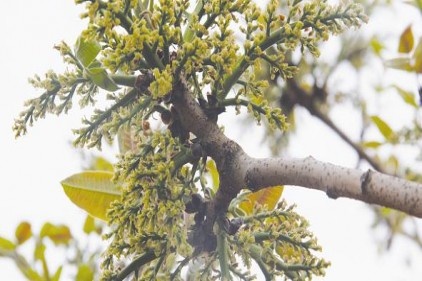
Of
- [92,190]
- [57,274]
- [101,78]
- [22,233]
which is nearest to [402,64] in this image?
[92,190]

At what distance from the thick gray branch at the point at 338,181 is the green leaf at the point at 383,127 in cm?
125

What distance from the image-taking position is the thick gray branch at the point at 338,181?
905mm

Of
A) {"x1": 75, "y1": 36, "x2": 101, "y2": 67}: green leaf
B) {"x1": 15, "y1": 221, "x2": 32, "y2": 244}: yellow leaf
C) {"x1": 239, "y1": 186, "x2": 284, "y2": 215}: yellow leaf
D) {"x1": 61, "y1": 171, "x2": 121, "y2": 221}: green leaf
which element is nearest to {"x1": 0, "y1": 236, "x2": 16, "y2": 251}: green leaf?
{"x1": 15, "y1": 221, "x2": 32, "y2": 244}: yellow leaf

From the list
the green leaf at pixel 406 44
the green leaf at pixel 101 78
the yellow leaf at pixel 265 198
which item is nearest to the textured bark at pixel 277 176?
the green leaf at pixel 101 78

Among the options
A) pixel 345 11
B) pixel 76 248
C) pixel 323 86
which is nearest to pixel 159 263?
pixel 345 11

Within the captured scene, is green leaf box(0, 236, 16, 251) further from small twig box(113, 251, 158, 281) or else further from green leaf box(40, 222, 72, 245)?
small twig box(113, 251, 158, 281)

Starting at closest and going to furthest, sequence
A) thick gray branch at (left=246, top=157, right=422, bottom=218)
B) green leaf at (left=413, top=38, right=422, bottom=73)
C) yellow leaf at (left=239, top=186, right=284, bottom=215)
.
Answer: thick gray branch at (left=246, top=157, right=422, bottom=218) → yellow leaf at (left=239, top=186, right=284, bottom=215) → green leaf at (left=413, top=38, right=422, bottom=73)

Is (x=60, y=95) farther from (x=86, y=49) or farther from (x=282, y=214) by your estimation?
(x=282, y=214)

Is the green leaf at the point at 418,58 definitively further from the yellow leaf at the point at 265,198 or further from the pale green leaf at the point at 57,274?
the pale green leaf at the point at 57,274

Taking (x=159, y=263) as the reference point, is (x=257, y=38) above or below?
above

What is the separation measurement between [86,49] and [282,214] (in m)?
0.57

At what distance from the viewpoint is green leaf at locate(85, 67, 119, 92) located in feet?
4.21

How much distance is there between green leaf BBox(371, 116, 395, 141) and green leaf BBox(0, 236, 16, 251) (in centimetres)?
129

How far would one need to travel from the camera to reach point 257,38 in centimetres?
132
